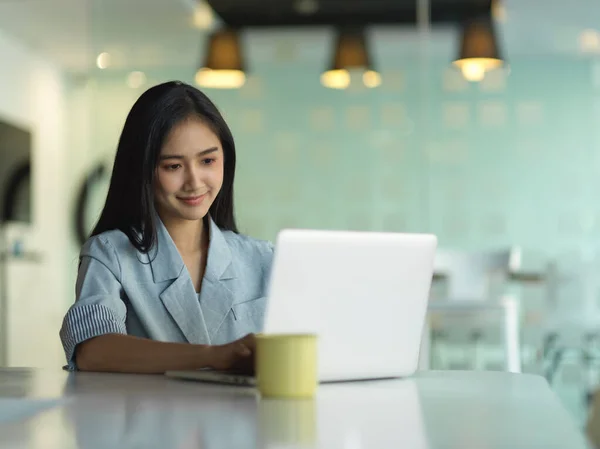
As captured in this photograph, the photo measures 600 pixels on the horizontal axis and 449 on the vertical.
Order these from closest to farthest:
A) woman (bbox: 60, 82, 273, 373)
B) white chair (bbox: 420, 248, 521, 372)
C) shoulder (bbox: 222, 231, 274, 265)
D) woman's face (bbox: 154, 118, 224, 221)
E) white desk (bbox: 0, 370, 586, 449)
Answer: white desk (bbox: 0, 370, 586, 449) → woman (bbox: 60, 82, 273, 373) → woman's face (bbox: 154, 118, 224, 221) → shoulder (bbox: 222, 231, 274, 265) → white chair (bbox: 420, 248, 521, 372)

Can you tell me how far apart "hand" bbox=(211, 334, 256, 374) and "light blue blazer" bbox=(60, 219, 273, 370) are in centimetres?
26

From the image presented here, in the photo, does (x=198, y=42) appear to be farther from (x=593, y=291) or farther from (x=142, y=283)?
(x=142, y=283)

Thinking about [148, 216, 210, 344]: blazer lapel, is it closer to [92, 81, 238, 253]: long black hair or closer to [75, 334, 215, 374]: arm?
[92, 81, 238, 253]: long black hair

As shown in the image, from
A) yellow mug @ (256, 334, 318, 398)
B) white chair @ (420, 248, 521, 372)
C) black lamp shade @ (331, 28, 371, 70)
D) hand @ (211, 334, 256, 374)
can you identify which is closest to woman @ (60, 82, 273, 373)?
hand @ (211, 334, 256, 374)

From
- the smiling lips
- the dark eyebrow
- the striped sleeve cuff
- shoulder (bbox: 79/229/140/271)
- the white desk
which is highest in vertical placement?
the dark eyebrow

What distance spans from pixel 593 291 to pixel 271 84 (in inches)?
76.9

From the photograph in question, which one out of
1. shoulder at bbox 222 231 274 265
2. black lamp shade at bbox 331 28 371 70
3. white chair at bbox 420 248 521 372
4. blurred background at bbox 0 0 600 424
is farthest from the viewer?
black lamp shade at bbox 331 28 371 70

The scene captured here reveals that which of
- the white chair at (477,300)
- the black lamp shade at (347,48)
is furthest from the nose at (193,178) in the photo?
the black lamp shade at (347,48)

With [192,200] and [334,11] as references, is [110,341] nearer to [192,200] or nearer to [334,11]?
Result: [192,200]

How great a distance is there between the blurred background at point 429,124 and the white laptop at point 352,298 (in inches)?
144

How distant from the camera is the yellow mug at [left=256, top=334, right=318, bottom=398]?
125cm

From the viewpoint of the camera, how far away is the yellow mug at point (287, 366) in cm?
125

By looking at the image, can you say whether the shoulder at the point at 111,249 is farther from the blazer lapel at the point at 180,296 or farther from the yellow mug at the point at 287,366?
the yellow mug at the point at 287,366

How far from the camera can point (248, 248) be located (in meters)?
2.07
